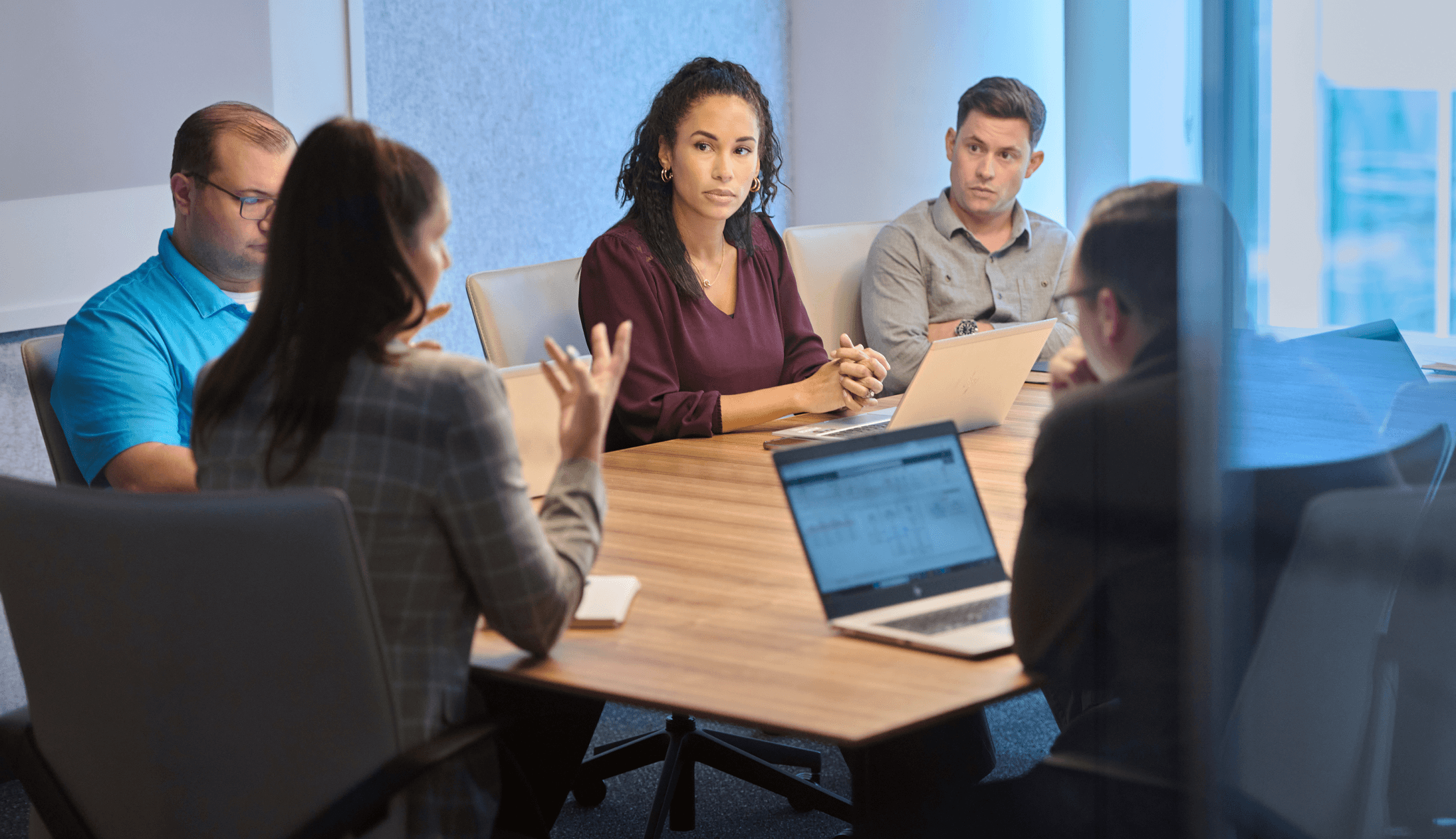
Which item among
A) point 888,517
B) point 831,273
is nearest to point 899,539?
point 888,517

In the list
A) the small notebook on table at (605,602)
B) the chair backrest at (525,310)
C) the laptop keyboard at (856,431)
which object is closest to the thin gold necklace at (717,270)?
the chair backrest at (525,310)

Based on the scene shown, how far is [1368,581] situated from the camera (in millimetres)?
1062

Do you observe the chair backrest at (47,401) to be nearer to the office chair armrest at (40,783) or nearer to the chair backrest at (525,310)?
the office chair armrest at (40,783)

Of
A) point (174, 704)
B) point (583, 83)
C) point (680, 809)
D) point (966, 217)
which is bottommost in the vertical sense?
point (680, 809)

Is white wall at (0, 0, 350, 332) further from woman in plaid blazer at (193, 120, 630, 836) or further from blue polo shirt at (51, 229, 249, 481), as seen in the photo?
woman in plaid blazer at (193, 120, 630, 836)

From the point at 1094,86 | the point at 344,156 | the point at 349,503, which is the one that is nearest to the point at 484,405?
the point at 349,503

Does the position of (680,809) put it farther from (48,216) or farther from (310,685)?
(48,216)

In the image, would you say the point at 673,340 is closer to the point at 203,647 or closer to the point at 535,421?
the point at 535,421

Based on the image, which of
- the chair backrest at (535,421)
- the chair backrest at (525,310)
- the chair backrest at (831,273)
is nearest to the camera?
the chair backrest at (535,421)

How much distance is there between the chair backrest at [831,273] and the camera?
2.80 m

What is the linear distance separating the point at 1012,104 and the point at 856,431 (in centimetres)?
99

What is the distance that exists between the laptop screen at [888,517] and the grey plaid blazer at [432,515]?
0.83 feet

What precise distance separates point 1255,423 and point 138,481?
4.49ft

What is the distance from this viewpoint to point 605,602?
4.44 feet
